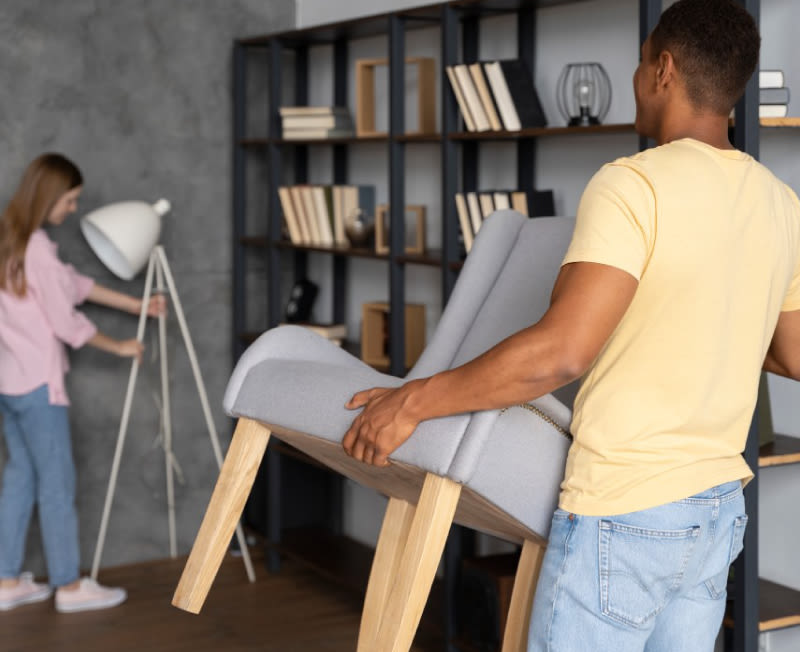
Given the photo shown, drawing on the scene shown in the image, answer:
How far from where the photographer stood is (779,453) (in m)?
2.80

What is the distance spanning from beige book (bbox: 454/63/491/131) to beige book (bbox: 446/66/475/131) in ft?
0.06

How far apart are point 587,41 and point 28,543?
284 centimetres

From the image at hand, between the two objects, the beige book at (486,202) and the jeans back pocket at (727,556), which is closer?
the jeans back pocket at (727,556)

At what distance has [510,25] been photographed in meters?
3.81

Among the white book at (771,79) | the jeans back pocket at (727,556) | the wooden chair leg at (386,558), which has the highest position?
the white book at (771,79)

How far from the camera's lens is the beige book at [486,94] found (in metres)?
3.47

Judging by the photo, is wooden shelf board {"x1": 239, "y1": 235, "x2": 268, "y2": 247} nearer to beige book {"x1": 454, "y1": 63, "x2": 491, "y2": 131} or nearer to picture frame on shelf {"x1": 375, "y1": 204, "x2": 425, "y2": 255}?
picture frame on shelf {"x1": 375, "y1": 204, "x2": 425, "y2": 255}

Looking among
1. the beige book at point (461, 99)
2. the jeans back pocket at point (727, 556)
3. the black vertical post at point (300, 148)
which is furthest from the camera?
the black vertical post at point (300, 148)

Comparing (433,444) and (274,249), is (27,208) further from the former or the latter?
(433,444)

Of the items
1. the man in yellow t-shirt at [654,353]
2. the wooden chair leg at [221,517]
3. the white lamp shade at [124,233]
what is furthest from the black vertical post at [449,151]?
the man in yellow t-shirt at [654,353]

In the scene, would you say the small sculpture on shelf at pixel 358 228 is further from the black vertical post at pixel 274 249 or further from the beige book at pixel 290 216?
the black vertical post at pixel 274 249

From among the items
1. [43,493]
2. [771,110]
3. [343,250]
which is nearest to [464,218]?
[343,250]

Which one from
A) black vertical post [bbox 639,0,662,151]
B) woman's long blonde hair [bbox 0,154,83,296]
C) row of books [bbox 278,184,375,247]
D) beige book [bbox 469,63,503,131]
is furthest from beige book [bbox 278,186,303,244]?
black vertical post [bbox 639,0,662,151]

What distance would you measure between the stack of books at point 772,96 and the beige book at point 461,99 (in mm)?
1054
